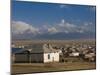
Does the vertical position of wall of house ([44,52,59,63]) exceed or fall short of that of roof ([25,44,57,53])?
it falls short

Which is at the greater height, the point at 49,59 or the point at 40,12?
the point at 40,12

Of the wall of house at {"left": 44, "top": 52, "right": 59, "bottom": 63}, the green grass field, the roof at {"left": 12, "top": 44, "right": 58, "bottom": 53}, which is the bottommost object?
the green grass field

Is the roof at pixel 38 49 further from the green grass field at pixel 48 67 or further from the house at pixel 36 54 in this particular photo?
the green grass field at pixel 48 67

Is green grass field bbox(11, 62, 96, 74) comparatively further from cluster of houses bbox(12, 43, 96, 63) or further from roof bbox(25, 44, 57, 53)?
roof bbox(25, 44, 57, 53)

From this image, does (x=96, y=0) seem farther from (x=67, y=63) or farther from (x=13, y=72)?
(x=13, y=72)

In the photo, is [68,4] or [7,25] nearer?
[7,25]

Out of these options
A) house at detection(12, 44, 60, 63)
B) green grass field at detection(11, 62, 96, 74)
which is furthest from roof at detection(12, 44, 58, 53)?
green grass field at detection(11, 62, 96, 74)

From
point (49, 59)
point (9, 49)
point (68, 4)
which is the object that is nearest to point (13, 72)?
point (9, 49)
